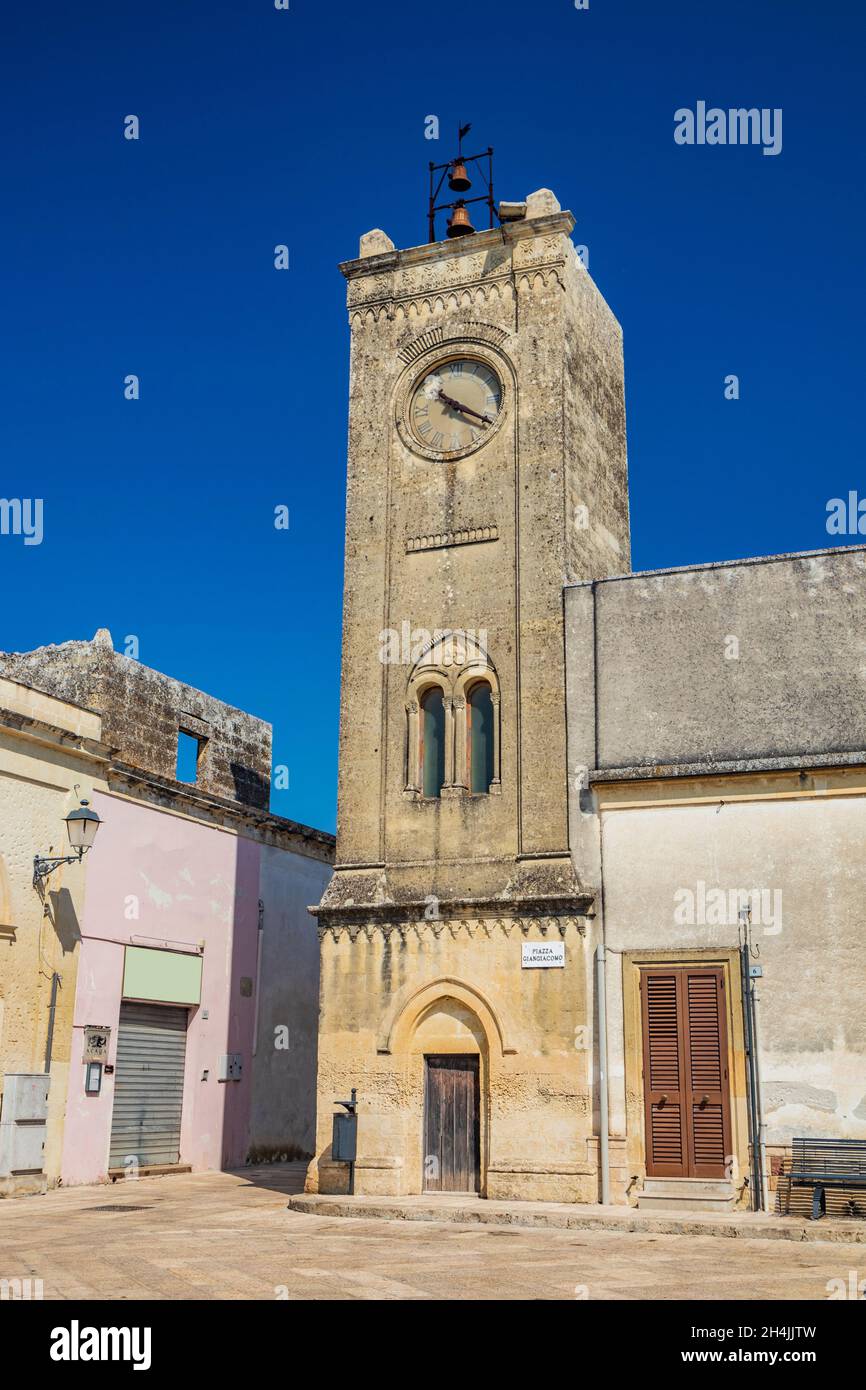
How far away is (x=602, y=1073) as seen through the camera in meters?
16.0

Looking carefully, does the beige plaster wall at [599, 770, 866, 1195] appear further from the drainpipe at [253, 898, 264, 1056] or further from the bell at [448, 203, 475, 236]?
the drainpipe at [253, 898, 264, 1056]

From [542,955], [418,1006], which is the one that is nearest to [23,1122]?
[418,1006]

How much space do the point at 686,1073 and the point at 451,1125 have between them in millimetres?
3116

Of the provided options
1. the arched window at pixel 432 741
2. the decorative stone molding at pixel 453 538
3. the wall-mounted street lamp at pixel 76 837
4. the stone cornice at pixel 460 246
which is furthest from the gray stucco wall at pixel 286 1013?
the stone cornice at pixel 460 246

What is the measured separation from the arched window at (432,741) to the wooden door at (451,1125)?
11.9 ft

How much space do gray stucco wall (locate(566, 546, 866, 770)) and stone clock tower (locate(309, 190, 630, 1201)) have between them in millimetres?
532

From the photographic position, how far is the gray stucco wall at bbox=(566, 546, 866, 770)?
53.7 ft

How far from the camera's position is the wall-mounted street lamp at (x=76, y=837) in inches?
711

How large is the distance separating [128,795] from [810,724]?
418 inches

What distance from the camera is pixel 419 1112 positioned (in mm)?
17062

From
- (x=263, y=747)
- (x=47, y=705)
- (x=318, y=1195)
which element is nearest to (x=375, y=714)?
(x=47, y=705)

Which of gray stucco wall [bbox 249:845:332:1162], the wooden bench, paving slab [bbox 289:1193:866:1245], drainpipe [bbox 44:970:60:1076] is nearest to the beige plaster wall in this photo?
the wooden bench

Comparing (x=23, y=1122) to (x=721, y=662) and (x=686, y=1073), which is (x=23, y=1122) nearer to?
(x=686, y=1073)
